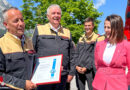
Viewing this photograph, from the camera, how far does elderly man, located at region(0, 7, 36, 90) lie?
216 cm

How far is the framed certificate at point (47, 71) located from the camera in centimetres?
241

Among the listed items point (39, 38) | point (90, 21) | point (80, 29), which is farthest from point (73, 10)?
point (39, 38)

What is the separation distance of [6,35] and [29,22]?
26.8m

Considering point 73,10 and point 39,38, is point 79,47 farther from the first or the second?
point 73,10

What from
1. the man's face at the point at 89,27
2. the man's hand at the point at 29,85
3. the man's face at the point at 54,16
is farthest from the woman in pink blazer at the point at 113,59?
the man's face at the point at 89,27

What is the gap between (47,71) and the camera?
2.50 metres

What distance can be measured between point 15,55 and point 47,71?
51 cm

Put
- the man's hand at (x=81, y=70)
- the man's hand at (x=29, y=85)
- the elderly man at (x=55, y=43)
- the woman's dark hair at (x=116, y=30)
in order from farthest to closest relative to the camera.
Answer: the man's hand at (x=81, y=70) < the elderly man at (x=55, y=43) < the woman's dark hair at (x=116, y=30) < the man's hand at (x=29, y=85)

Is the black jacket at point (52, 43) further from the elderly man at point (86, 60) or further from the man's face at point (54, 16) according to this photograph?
the elderly man at point (86, 60)

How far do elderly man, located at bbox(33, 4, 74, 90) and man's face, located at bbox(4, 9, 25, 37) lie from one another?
1.02 meters

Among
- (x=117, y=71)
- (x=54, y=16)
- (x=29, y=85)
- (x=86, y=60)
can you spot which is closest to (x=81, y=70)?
(x=86, y=60)

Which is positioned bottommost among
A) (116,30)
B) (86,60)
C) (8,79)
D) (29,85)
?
(86,60)

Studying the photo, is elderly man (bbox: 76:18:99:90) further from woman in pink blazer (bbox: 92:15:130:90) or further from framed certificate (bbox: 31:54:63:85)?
framed certificate (bbox: 31:54:63:85)

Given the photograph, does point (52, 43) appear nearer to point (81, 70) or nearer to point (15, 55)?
point (15, 55)
